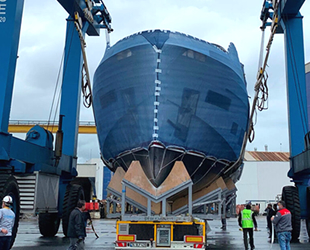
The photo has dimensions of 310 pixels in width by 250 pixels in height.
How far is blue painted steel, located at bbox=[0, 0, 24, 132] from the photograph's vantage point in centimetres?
835

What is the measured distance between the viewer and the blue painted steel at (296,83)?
41.6ft

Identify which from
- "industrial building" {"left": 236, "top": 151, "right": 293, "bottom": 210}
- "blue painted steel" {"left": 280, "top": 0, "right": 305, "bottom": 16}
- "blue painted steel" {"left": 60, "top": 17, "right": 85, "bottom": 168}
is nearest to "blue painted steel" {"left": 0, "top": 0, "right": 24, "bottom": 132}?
"blue painted steel" {"left": 60, "top": 17, "right": 85, "bottom": 168}

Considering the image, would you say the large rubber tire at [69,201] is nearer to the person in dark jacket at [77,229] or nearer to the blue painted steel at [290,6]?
the person in dark jacket at [77,229]

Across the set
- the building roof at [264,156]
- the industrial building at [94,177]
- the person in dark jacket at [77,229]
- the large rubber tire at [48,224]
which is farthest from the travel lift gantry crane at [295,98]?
the building roof at [264,156]

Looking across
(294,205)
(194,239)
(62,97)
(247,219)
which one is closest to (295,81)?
(294,205)

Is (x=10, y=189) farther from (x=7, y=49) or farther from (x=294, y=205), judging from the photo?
(x=294, y=205)

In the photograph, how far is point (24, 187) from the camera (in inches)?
357

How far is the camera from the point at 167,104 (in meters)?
8.89

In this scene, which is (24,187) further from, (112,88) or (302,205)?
(302,205)

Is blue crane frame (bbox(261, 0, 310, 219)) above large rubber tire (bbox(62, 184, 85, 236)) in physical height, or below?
above

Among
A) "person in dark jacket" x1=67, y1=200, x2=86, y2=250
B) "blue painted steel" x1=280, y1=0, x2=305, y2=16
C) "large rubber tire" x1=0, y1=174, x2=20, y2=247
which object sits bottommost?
"person in dark jacket" x1=67, y1=200, x2=86, y2=250

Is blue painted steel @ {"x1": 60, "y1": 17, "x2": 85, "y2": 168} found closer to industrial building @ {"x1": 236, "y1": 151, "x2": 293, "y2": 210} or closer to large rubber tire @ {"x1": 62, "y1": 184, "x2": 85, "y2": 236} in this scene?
large rubber tire @ {"x1": 62, "y1": 184, "x2": 85, "y2": 236}

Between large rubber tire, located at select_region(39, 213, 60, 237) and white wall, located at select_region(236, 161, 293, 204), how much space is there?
29773 millimetres

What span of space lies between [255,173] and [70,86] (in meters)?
30.2
